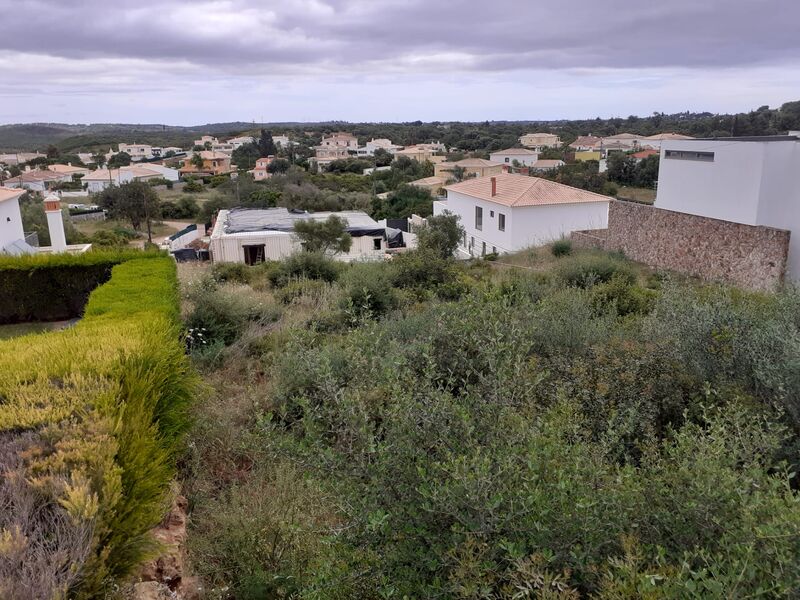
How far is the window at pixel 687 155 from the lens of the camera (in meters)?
16.8

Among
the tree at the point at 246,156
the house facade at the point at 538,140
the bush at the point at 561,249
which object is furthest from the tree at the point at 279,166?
the bush at the point at 561,249

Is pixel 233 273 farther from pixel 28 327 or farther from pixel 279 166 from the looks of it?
pixel 279 166

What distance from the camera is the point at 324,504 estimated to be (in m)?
3.22

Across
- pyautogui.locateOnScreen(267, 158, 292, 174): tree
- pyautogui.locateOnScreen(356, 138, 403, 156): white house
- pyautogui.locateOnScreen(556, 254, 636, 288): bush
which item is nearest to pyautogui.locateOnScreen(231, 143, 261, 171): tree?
pyautogui.locateOnScreen(267, 158, 292, 174): tree

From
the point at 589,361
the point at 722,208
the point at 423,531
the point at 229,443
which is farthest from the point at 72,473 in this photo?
the point at 722,208

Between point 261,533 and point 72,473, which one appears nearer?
point 72,473

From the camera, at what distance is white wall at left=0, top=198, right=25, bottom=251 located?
→ 64.1 feet

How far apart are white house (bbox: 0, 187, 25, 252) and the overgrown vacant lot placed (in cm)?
1807

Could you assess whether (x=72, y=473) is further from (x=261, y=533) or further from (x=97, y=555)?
(x=261, y=533)

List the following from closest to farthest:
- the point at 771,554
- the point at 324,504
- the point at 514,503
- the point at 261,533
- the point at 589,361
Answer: the point at 771,554 → the point at 514,503 → the point at 324,504 → the point at 261,533 → the point at 589,361

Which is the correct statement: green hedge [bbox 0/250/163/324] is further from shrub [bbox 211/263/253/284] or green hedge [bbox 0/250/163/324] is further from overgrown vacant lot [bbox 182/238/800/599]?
overgrown vacant lot [bbox 182/238/800/599]

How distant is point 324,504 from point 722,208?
1652 cm

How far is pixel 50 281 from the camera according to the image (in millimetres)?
10102

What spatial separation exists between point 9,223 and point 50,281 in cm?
1291
